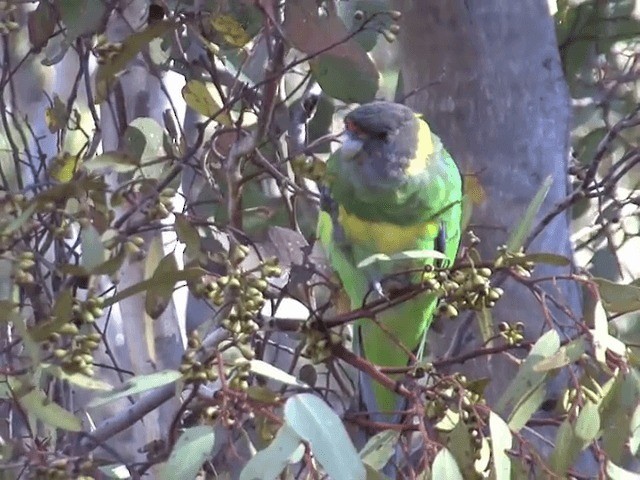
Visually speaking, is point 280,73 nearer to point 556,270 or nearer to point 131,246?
point 131,246

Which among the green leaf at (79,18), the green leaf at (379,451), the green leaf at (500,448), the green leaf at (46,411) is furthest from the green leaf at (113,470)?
the green leaf at (79,18)

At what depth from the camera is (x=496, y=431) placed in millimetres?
771

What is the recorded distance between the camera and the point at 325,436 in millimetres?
727

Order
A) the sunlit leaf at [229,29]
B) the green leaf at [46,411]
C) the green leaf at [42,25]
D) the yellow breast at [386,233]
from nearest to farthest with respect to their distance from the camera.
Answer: the green leaf at [46,411] < the sunlit leaf at [229,29] < the green leaf at [42,25] < the yellow breast at [386,233]

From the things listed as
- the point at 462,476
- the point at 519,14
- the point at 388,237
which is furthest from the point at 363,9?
the point at 462,476

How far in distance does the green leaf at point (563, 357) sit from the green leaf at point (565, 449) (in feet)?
0.17

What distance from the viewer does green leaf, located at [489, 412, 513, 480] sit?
2.51 ft

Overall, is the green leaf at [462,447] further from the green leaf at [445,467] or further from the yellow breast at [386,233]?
the yellow breast at [386,233]

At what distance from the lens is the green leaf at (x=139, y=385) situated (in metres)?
0.78

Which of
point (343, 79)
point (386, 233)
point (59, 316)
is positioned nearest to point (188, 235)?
point (59, 316)

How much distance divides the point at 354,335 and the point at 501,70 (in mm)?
428

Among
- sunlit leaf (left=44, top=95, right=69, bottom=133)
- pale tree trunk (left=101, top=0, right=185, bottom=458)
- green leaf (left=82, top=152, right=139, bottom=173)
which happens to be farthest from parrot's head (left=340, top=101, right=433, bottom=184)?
green leaf (left=82, top=152, right=139, bottom=173)

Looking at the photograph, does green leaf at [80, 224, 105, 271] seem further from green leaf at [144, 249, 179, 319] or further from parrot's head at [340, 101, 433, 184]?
parrot's head at [340, 101, 433, 184]

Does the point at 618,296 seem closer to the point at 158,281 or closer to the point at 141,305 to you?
the point at 158,281
